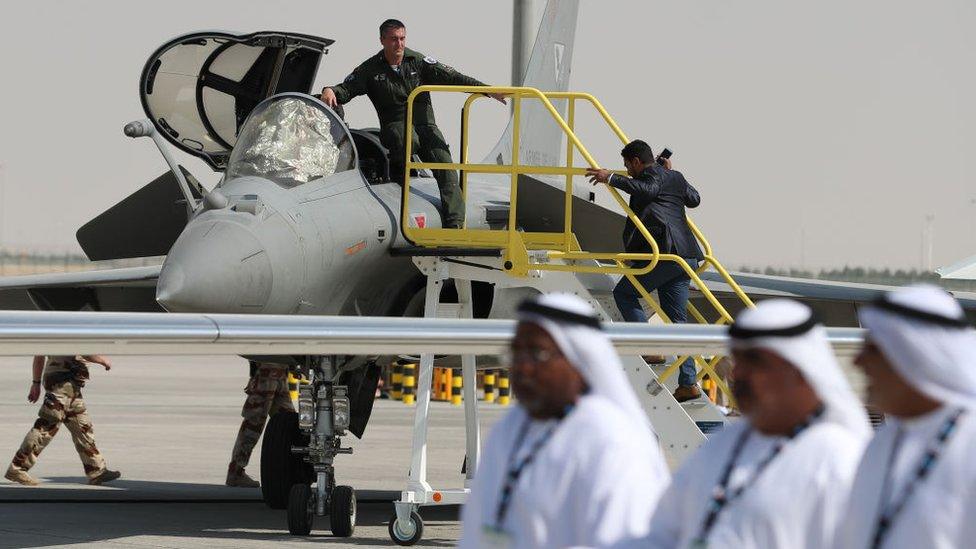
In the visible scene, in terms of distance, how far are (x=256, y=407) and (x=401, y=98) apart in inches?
167

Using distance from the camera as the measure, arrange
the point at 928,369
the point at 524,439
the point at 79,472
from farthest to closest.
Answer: the point at 79,472, the point at 524,439, the point at 928,369

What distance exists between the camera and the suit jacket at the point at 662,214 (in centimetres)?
1271

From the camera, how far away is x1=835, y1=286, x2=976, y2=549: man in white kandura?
379cm

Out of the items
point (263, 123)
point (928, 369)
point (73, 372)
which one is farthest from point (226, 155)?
point (928, 369)

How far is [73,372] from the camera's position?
52.2ft

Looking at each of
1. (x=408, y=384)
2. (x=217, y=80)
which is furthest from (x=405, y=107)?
(x=408, y=384)

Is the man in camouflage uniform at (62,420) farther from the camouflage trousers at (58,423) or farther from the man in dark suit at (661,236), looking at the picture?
the man in dark suit at (661,236)

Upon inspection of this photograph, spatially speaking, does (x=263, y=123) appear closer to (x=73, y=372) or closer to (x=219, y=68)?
(x=219, y=68)

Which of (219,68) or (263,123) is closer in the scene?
(263,123)

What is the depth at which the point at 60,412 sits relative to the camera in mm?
15719

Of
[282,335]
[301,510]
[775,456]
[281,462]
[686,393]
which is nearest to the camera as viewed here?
[775,456]

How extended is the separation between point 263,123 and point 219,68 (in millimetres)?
1413

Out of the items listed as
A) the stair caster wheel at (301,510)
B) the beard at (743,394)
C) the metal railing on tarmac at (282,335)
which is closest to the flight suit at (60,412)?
the stair caster wheel at (301,510)

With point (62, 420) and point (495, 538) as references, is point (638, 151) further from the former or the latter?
point (495, 538)
